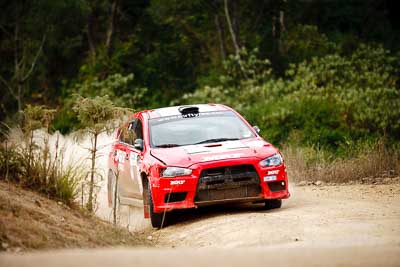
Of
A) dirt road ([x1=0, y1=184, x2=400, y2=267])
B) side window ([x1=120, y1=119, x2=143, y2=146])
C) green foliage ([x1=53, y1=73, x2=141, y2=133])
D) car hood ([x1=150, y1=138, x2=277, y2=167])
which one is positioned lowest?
dirt road ([x1=0, y1=184, x2=400, y2=267])

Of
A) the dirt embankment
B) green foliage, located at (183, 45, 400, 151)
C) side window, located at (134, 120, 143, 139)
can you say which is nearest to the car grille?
the dirt embankment

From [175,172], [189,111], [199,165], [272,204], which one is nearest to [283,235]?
[199,165]

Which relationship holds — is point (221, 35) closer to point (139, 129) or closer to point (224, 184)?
point (139, 129)

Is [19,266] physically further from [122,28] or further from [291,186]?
[122,28]

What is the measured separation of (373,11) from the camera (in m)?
45.2

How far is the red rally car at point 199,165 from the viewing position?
43.0ft

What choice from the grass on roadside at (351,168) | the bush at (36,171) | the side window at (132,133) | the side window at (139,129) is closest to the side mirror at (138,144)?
the side window at (132,133)

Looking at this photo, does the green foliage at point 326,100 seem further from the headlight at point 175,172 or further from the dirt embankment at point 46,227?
the dirt embankment at point 46,227

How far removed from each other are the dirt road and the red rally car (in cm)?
35

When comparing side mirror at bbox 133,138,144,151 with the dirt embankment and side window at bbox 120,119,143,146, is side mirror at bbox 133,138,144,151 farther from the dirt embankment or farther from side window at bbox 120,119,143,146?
the dirt embankment

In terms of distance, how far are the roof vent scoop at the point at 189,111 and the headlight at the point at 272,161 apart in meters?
1.99

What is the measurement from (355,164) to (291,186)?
5.77 feet

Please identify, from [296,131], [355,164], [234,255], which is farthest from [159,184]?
[296,131]

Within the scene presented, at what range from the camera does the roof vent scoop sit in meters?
15.0
